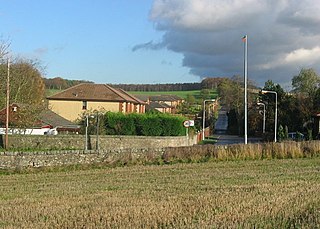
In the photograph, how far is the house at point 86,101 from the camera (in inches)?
2867

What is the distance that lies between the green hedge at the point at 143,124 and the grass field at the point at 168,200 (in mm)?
31351

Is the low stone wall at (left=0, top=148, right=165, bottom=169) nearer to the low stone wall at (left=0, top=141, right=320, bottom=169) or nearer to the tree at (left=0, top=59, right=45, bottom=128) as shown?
the low stone wall at (left=0, top=141, right=320, bottom=169)

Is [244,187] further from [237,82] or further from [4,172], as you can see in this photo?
[237,82]

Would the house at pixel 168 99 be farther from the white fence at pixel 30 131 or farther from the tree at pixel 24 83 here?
the white fence at pixel 30 131

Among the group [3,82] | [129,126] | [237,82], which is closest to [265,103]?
[237,82]

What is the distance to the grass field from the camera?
904 centimetres

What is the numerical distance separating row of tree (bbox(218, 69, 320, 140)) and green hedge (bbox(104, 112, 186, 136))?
1332 cm

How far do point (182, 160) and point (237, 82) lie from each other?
72850mm

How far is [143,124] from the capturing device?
174ft

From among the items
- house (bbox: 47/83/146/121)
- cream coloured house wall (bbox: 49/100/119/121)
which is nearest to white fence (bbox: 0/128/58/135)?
house (bbox: 47/83/146/121)

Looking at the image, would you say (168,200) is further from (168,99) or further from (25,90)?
(168,99)

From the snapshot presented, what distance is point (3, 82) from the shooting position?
50031 mm

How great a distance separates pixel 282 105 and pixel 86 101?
27.6m

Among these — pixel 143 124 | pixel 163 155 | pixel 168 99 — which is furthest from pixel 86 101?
pixel 168 99
